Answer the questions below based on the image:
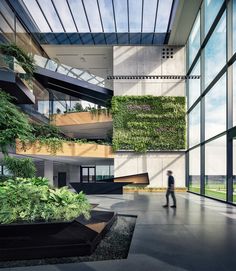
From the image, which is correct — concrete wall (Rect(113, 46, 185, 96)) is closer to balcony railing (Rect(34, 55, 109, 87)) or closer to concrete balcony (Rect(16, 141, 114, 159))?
balcony railing (Rect(34, 55, 109, 87))

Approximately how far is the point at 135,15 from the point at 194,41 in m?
4.14

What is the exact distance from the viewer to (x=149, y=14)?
679 inches

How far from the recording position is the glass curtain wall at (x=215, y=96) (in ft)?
33.9

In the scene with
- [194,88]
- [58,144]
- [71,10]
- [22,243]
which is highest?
[71,10]

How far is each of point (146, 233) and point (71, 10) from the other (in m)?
15.6

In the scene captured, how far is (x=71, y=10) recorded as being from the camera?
17.2 m

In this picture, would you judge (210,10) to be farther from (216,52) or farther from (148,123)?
(148,123)

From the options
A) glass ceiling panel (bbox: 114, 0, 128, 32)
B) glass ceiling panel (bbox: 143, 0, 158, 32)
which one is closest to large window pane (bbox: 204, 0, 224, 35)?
glass ceiling panel (bbox: 143, 0, 158, 32)

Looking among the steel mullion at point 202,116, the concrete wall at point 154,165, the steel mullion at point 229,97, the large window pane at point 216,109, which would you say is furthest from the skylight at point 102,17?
the concrete wall at point 154,165

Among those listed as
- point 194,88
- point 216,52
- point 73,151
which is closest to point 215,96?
point 216,52

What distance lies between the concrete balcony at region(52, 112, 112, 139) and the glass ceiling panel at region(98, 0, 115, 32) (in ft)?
20.3

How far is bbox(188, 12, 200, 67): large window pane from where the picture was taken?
15913mm

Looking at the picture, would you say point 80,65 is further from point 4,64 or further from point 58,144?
point 4,64

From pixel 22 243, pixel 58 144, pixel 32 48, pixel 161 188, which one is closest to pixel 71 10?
pixel 32 48
